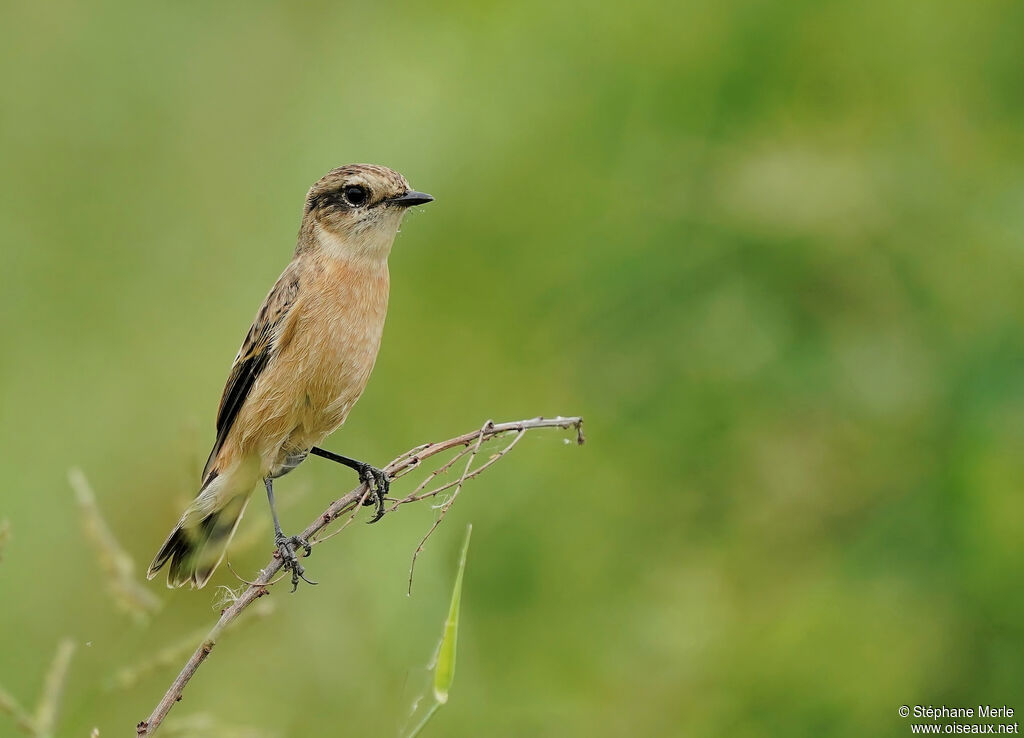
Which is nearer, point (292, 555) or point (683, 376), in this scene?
point (292, 555)

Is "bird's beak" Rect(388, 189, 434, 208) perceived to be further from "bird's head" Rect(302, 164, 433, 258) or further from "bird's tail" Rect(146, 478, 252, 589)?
"bird's tail" Rect(146, 478, 252, 589)

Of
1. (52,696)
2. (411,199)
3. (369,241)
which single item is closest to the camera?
(52,696)

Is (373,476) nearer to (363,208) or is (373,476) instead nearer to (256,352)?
(256,352)

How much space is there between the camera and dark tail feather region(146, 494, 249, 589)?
436 centimetres

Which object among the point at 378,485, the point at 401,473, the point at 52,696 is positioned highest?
the point at 401,473

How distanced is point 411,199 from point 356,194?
0.29 meters

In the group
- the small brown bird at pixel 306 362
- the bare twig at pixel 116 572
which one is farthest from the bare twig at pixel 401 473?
the small brown bird at pixel 306 362

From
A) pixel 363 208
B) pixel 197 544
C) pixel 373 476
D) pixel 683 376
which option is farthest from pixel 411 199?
pixel 197 544

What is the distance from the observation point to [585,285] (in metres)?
4.62

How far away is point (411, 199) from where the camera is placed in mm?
4652

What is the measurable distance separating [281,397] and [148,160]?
4.78 metres

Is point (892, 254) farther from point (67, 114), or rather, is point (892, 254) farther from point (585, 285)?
point (67, 114)

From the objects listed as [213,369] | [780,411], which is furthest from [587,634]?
[213,369]

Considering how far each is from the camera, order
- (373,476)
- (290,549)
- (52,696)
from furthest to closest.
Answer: (373,476)
(290,549)
(52,696)
